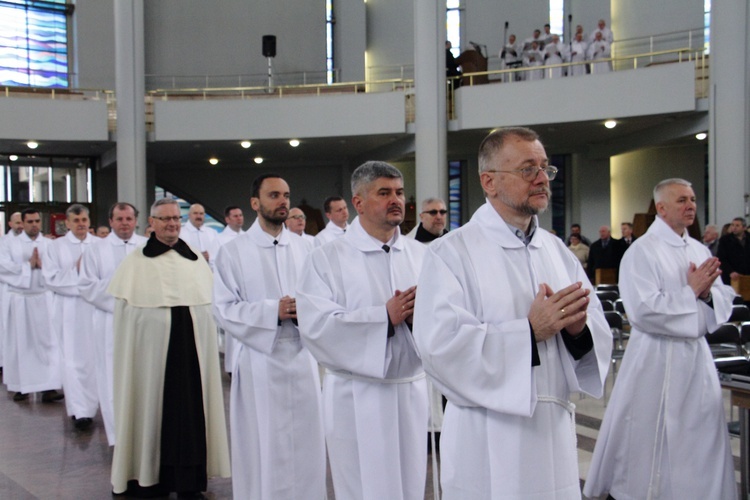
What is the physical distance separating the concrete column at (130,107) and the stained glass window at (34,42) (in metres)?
4.78

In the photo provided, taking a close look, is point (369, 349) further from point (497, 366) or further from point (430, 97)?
point (430, 97)

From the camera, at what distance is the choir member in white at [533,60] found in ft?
62.7

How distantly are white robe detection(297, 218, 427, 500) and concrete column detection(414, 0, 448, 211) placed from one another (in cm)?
1456

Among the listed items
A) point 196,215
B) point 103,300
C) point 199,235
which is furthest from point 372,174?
point 199,235

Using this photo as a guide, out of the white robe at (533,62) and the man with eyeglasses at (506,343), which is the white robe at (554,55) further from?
the man with eyeglasses at (506,343)

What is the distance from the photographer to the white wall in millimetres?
21234

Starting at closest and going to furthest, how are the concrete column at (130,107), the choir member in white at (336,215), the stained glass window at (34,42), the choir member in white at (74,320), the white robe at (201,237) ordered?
the choir member in white at (74,320)
the choir member in white at (336,215)
the white robe at (201,237)
the concrete column at (130,107)
the stained glass window at (34,42)

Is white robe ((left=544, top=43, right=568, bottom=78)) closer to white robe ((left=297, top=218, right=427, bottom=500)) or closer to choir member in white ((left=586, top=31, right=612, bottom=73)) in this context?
choir member in white ((left=586, top=31, right=612, bottom=73))

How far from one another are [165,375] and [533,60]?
15.9m

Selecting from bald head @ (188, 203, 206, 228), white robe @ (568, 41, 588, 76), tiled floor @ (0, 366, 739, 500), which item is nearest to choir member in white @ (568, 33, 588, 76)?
white robe @ (568, 41, 588, 76)

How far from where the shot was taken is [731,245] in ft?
39.9

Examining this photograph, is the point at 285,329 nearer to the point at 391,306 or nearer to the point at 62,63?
the point at 391,306

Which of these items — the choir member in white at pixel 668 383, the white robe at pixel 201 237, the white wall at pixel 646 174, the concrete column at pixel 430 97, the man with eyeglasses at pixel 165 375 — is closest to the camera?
the choir member in white at pixel 668 383

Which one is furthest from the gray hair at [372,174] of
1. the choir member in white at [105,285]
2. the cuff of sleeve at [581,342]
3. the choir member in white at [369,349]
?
the choir member in white at [105,285]
